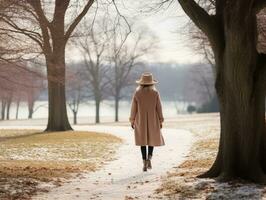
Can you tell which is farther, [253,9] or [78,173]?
[78,173]

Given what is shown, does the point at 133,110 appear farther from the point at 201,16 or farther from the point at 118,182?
the point at 201,16

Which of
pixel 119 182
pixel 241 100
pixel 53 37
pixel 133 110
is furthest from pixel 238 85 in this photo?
pixel 53 37

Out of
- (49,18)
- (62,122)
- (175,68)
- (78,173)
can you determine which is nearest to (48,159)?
(78,173)

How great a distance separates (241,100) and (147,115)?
10.3 ft

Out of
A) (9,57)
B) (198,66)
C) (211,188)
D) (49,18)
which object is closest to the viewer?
(211,188)

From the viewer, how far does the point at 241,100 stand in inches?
395

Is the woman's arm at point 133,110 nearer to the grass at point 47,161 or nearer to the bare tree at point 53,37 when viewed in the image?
the grass at point 47,161

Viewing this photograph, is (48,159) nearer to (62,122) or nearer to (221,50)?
(221,50)

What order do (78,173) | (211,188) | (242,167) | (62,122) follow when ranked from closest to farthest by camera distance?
(211,188), (242,167), (78,173), (62,122)

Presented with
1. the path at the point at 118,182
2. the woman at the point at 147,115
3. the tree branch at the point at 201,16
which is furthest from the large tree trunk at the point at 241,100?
the woman at the point at 147,115

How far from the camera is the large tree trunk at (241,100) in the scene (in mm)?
9828

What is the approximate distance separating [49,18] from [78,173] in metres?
15.8

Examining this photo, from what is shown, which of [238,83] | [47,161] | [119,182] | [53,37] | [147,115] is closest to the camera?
[238,83]

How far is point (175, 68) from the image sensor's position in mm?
159625
